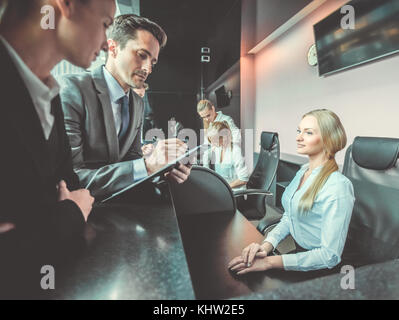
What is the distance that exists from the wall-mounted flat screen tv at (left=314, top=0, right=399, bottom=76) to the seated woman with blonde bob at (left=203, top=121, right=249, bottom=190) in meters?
1.27

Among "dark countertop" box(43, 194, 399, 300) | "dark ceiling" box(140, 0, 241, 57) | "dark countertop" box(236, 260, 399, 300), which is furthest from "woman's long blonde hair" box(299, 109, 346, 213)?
"dark ceiling" box(140, 0, 241, 57)

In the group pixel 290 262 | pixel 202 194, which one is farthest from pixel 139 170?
pixel 290 262

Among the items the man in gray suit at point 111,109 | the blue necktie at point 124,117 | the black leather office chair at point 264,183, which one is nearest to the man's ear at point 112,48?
the man in gray suit at point 111,109

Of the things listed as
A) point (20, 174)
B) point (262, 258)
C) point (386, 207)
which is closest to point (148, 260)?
point (20, 174)

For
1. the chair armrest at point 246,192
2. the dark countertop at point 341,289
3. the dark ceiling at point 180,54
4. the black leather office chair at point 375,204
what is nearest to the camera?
the dark countertop at point 341,289

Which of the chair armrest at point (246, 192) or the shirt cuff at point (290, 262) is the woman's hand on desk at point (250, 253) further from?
the chair armrest at point (246, 192)

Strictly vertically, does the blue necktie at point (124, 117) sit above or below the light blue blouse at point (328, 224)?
above

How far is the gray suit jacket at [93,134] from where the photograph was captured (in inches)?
33.1

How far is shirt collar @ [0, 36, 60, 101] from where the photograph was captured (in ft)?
1.49

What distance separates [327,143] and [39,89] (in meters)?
1.07

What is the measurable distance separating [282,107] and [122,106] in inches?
114

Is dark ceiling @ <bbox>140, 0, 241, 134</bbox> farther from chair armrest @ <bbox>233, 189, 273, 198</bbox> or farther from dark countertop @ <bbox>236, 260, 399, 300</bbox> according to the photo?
dark countertop @ <bbox>236, 260, 399, 300</bbox>
